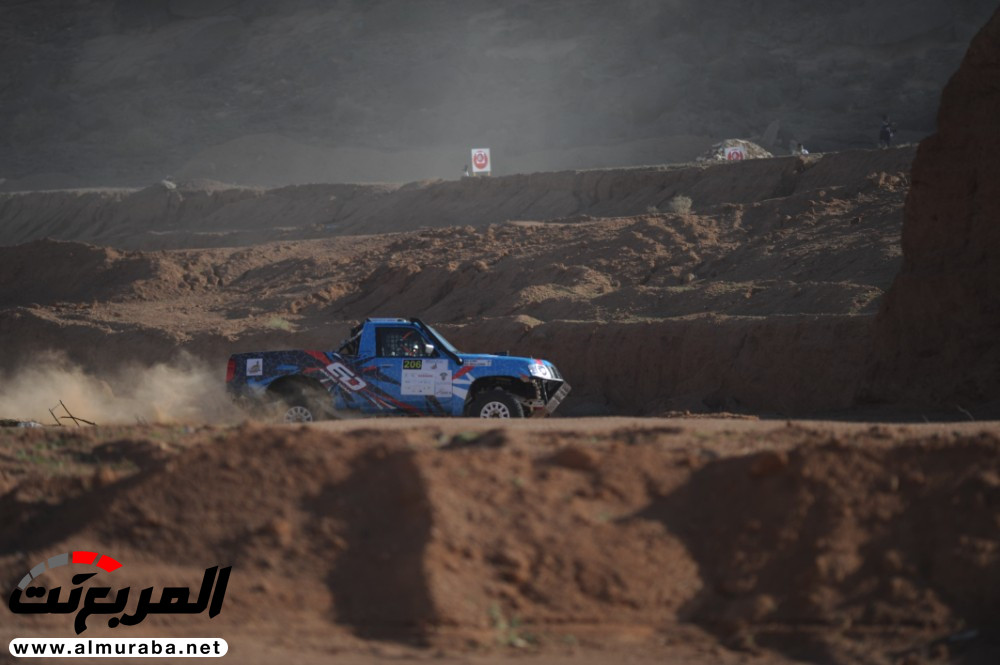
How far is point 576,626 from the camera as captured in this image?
767cm

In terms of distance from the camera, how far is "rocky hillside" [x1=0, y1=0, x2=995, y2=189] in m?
60.6

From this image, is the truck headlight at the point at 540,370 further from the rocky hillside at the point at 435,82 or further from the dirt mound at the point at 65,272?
the rocky hillside at the point at 435,82

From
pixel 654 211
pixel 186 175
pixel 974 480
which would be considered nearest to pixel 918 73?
pixel 654 211

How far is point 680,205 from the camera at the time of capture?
32.1m

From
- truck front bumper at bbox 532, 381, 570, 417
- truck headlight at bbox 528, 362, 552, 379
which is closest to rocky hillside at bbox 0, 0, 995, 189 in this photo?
truck front bumper at bbox 532, 381, 570, 417

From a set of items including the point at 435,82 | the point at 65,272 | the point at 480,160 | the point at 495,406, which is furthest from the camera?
the point at 435,82

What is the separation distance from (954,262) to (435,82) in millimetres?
60037

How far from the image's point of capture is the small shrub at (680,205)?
3177 centimetres

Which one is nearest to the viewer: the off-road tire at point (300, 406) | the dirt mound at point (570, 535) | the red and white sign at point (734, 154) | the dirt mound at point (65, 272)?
the dirt mound at point (570, 535)

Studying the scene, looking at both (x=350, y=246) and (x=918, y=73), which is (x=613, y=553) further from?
(x=918, y=73)

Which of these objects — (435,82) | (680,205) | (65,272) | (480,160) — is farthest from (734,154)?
(435,82)

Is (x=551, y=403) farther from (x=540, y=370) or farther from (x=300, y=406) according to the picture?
(x=300, y=406)

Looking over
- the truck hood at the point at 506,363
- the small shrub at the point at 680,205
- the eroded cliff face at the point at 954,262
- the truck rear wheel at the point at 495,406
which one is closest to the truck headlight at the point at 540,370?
the truck hood at the point at 506,363

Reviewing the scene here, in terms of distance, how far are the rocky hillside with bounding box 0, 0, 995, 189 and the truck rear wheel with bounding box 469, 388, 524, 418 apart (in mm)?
40919
